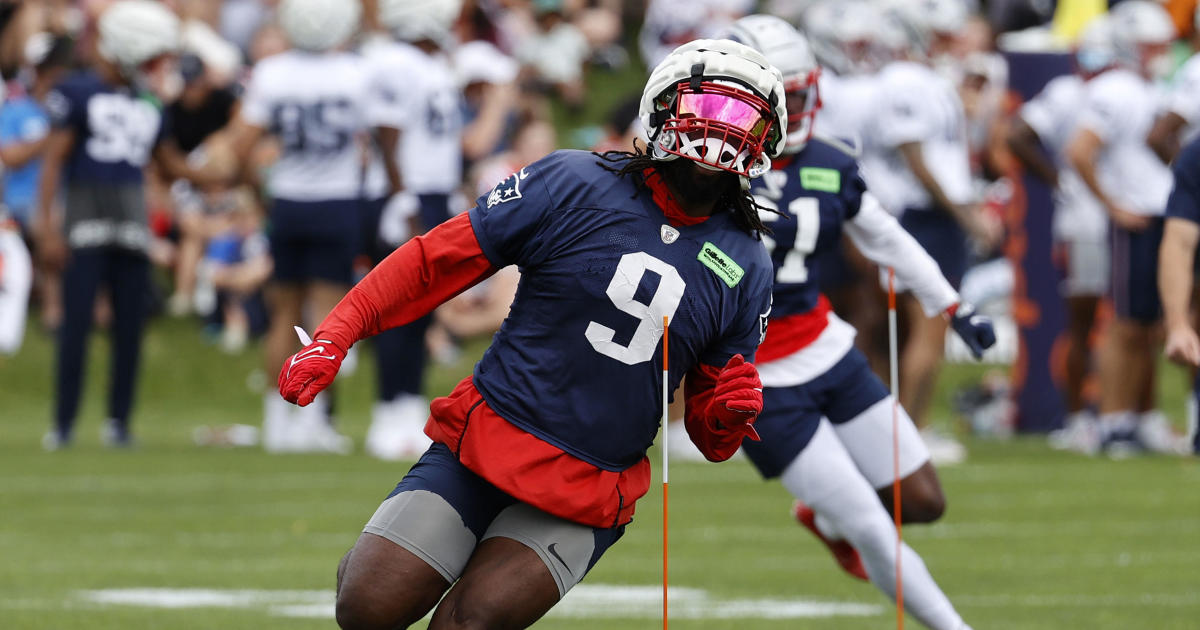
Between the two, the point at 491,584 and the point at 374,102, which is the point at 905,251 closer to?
the point at 491,584

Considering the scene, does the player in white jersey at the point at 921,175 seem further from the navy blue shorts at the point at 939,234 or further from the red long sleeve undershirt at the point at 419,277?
the red long sleeve undershirt at the point at 419,277

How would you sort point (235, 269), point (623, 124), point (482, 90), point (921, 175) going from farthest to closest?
point (235, 269)
point (482, 90)
point (623, 124)
point (921, 175)

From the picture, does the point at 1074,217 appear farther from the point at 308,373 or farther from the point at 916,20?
the point at 308,373

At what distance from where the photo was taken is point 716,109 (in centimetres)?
511

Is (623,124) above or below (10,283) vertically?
above

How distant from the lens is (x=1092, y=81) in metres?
13.8

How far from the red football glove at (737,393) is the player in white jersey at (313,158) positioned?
8168 mm

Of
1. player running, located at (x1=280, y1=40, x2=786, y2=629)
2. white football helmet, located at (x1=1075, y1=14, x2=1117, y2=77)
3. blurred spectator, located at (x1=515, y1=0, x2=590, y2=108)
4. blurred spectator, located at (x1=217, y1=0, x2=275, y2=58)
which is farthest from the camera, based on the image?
blurred spectator, located at (x1=515, y1=0, x2=590, y2=108)

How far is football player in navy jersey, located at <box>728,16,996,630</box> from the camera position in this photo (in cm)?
685

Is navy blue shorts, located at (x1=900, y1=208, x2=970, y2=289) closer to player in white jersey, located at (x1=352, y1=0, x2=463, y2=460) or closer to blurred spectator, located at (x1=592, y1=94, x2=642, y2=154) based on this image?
blurred spectator, located at (x1=592, y1=94, x2=642, y2=154)

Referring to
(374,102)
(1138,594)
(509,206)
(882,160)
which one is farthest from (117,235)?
(509,206)

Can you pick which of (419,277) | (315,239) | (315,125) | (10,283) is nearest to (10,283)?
(10,283)

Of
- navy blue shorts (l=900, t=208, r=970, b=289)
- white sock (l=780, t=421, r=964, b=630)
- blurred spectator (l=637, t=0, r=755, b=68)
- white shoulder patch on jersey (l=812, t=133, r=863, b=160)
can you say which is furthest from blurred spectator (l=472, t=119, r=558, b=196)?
white sock (l=780, t=421, r=964, b=630)

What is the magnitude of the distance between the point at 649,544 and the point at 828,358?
10.4 feet
